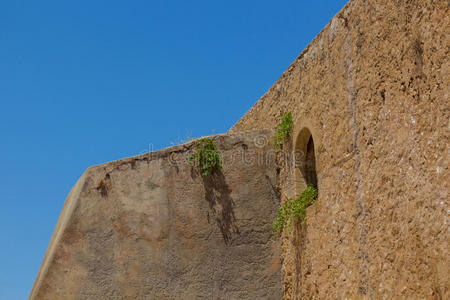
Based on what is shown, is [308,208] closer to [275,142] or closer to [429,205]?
[275,142]

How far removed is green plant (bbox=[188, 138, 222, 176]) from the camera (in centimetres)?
717

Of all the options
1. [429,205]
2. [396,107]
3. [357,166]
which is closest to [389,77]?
[396,107]

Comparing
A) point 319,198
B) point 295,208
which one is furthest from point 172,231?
point 319,198

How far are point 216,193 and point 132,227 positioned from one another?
1.12m

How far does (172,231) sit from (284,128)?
1.87m

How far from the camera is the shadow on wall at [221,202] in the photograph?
6.95 m

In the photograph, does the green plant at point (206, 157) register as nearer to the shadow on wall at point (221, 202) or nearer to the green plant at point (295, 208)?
the shadow on wall at point (221, 202)

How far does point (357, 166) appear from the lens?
5148 mm

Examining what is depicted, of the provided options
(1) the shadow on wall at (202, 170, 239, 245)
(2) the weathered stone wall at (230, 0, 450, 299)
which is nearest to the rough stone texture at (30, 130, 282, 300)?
(1) the shadow on wall at (202, 170, 239, 245)

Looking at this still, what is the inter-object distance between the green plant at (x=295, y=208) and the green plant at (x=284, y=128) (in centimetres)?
74

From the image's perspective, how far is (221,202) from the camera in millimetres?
7047

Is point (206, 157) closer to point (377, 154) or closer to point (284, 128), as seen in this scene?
point (284, 128)

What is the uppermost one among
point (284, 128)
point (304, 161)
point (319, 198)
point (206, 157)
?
point (284, 128)

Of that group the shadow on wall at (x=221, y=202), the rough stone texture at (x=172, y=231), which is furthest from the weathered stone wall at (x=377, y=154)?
the shadow on wall at (x=221, y=202)
